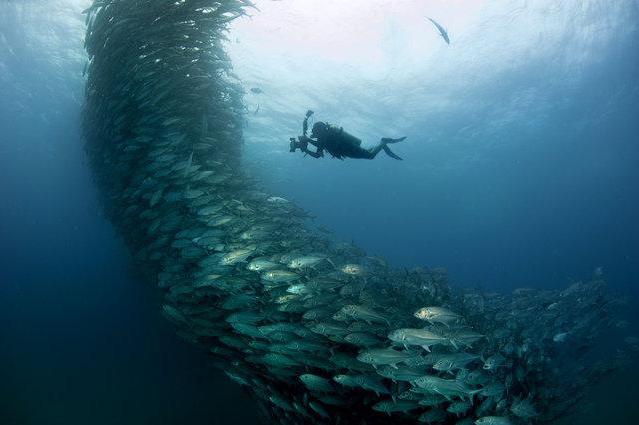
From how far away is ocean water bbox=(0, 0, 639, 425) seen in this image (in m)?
16.5

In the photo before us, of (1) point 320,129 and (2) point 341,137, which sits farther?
(1) point 320,129

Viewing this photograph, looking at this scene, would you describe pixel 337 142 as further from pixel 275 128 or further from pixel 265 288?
pixel 275 128

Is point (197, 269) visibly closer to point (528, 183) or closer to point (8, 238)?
point (8, 238)

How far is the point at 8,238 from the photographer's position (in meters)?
36.0

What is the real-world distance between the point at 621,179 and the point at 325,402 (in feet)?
213

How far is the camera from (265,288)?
20.7 ft

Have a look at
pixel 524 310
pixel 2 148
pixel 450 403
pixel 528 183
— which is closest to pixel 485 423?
pixel 450 403

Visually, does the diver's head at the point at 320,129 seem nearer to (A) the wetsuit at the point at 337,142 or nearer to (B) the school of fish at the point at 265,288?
(A) the wetsuit at the point at 337,142

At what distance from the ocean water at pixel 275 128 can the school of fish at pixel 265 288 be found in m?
4.56

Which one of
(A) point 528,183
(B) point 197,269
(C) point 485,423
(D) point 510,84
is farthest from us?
(A) point 528,183

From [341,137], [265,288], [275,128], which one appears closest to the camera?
[341,137]

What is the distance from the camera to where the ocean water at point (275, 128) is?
54.3ft

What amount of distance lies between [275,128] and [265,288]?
24.9 metres

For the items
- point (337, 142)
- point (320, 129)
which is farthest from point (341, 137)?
point (320, 129)
